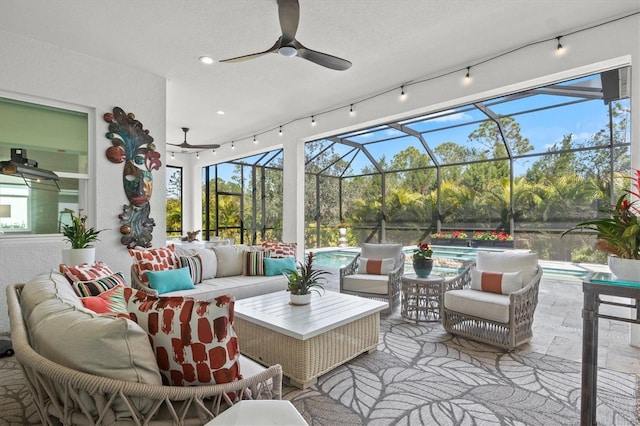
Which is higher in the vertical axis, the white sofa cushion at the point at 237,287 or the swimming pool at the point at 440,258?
the white sofa cushion at the point at 237,287

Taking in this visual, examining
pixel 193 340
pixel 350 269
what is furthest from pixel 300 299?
pixel 193 340

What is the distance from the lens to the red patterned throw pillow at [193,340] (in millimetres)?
1252

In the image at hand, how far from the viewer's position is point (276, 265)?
4.41 m

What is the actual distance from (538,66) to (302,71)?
274 centimetres

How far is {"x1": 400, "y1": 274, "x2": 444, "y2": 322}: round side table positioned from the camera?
3.75 meters

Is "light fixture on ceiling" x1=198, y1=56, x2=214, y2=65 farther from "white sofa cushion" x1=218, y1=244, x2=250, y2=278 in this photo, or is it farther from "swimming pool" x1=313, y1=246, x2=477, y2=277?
"swimming pool" x1=313, y1=246, x2=477, y2=277

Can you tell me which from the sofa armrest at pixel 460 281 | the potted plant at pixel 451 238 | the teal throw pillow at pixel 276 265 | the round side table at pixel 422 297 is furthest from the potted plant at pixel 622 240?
the potted plant at pixel 451 238

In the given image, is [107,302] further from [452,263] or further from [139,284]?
[452,263]

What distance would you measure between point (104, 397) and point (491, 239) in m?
7.59

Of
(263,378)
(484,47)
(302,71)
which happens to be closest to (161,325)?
(263,378)

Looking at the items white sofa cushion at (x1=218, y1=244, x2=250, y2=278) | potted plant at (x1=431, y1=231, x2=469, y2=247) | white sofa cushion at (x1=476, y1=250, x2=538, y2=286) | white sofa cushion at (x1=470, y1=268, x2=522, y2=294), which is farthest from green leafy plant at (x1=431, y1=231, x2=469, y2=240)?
white sofa cushion at (x1=218, y1=244, x2=250, y2=278)

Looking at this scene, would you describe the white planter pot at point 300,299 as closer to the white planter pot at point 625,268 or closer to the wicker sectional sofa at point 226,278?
the wicker sectional sofa at point 226,278

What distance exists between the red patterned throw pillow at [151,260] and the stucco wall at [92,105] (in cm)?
93

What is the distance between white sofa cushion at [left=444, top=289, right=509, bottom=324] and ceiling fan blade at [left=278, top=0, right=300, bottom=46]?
9.34 feet
